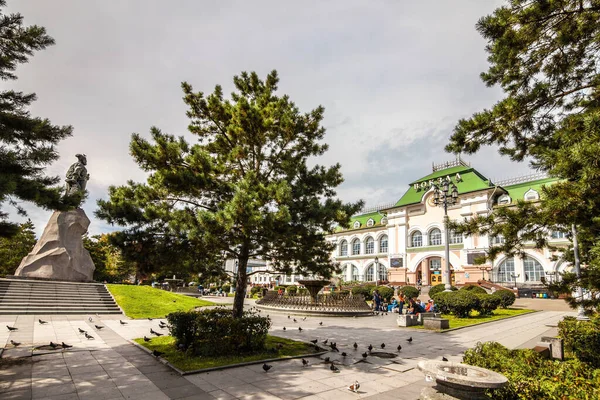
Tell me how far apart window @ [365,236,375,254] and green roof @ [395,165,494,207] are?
899 centimetres

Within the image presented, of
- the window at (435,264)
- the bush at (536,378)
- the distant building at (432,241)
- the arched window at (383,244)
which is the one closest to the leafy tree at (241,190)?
the bush at (536,378)

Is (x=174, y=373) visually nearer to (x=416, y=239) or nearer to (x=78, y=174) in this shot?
(x=78, y=174)

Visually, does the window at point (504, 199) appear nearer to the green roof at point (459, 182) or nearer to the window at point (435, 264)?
the green roof at point (459, 182)

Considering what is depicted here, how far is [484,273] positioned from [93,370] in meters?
43.3

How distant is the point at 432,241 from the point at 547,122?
43650mm

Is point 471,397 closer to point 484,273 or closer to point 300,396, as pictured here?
point 300,396

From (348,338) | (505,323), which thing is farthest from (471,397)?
(505,323)

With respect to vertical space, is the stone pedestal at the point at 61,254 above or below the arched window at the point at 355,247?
below

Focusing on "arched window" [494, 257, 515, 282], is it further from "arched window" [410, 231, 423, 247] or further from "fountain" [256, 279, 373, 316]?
"fountain" [256, 279, 373, 316]

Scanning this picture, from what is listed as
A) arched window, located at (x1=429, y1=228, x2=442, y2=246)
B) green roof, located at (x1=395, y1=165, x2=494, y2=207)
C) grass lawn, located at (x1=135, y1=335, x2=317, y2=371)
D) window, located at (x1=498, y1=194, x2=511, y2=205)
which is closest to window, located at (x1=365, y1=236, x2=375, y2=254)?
green roof, located at (x1=395, y1=165, x2=494, y2=207)

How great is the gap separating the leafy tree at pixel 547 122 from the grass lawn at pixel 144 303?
18.6 m

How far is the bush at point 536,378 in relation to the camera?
477cm

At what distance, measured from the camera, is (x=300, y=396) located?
6250mm

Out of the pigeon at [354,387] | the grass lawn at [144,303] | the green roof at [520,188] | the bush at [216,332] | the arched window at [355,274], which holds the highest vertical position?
the green roof at [520,188]
